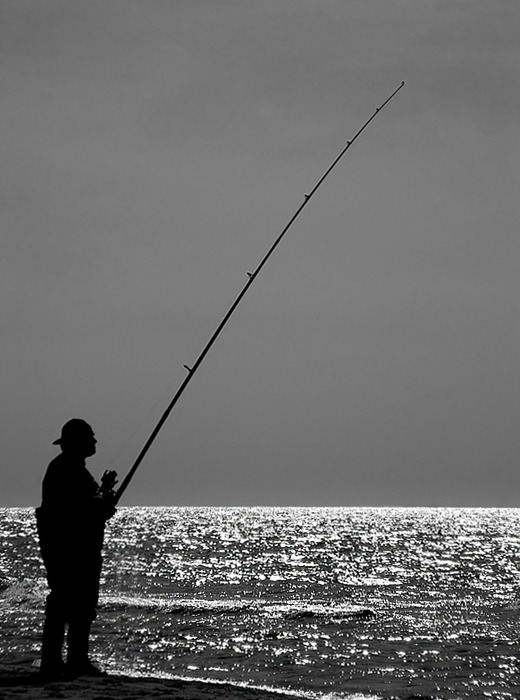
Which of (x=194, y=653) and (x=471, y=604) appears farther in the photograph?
(x=471, y=604)

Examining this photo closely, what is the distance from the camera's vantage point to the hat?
6359mm

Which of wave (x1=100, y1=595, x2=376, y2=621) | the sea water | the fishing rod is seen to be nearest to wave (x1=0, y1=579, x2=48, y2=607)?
the sea water

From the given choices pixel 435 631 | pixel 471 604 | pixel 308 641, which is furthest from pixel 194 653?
pixel 471 604

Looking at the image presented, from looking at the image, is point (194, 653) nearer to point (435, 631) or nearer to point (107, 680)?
point (435, 631)

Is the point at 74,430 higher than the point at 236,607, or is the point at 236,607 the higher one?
the point at 236,607

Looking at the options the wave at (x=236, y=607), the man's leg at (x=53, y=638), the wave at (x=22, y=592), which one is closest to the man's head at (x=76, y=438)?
the man's leg at (x=53, y=638)

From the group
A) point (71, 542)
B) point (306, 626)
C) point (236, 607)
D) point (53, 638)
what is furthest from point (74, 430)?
point (236, 607)

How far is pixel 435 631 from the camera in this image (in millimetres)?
17047

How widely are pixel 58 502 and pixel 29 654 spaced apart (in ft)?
23.2

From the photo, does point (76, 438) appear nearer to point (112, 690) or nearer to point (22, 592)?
point (112, 690)

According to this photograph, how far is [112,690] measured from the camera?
5.75 metres

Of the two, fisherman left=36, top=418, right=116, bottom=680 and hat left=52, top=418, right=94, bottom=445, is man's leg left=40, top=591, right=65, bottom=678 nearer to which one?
fisherman left=36, top=418, right=116, bottom=680

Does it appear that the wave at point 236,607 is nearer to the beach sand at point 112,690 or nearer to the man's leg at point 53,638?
the beach sand at point 112,690

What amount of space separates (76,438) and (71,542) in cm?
77
